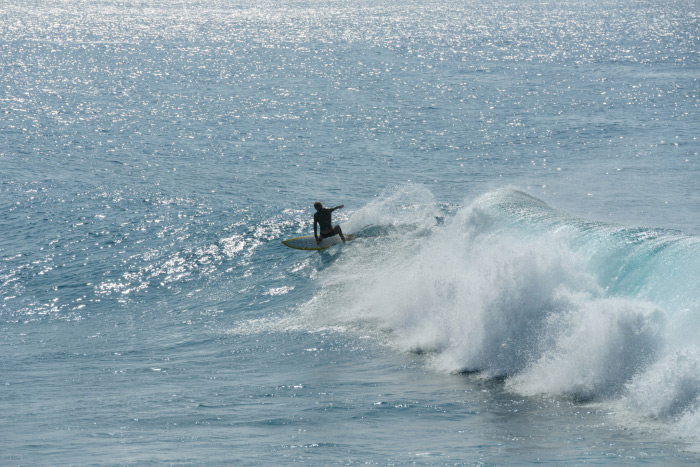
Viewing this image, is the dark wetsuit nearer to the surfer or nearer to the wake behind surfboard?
the surfer

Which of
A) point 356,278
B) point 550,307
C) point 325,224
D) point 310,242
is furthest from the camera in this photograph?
point 310,242

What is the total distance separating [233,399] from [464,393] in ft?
14.4

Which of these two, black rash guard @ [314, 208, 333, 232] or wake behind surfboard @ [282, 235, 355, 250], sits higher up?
black rash guard @ [314, 208, 333, 232]

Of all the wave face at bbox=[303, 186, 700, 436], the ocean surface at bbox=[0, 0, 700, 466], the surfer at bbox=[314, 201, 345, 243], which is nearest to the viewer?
the ocean surface at bbox=[0, 0, 700, 466]

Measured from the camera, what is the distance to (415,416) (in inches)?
538

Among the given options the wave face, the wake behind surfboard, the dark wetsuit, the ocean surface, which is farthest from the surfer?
the wave face

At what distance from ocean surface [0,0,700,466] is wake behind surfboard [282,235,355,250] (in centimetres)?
25

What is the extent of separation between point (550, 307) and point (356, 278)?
8.11m

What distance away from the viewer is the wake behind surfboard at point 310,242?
2634 centimetres

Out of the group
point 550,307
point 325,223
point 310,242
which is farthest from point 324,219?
point 550,307

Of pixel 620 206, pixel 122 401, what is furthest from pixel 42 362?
pixel 620 206

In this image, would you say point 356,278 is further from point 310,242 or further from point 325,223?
point 310,242

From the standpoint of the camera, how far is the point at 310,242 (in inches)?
1050

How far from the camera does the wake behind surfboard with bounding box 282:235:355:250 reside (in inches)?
1037
